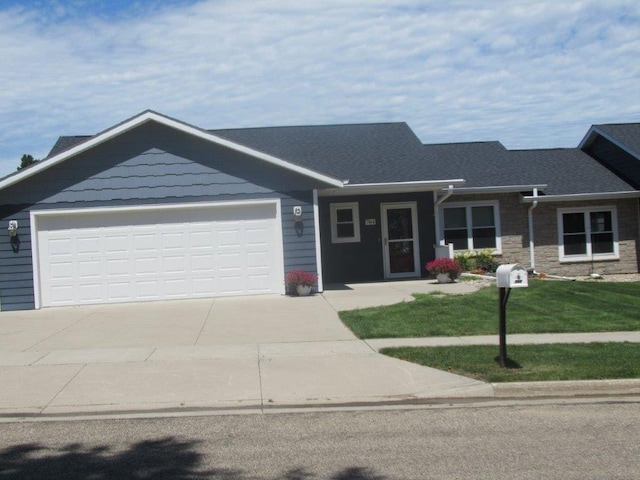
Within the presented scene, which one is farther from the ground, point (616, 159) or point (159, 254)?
point (616, 159)

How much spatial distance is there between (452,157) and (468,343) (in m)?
13.9

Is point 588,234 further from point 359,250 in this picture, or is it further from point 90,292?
point 90,292

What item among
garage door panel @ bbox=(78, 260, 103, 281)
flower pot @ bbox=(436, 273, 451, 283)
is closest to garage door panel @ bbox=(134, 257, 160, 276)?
garage door panel @ bbox=(78, 260, 103, 281)

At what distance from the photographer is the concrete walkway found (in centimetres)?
794

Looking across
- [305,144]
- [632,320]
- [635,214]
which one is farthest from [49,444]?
[635,214]

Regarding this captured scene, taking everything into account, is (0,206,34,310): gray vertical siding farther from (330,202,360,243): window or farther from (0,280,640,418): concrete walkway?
(330,202,360,243): window

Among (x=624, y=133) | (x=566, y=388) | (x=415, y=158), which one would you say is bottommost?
(x=566, y=388)

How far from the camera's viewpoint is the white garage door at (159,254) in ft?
54.0

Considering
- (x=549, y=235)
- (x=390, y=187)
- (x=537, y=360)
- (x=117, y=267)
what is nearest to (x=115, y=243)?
(x=117, y=267)

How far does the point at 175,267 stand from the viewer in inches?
657

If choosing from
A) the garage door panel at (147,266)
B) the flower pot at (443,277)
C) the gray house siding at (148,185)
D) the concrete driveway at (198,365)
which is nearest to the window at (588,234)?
the flower pot at (443,277)

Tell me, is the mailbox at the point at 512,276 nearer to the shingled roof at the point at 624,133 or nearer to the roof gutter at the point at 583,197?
the roof gutter at the point at 583,197

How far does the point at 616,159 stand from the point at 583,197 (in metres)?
3.14

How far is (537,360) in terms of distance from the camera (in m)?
9.25
